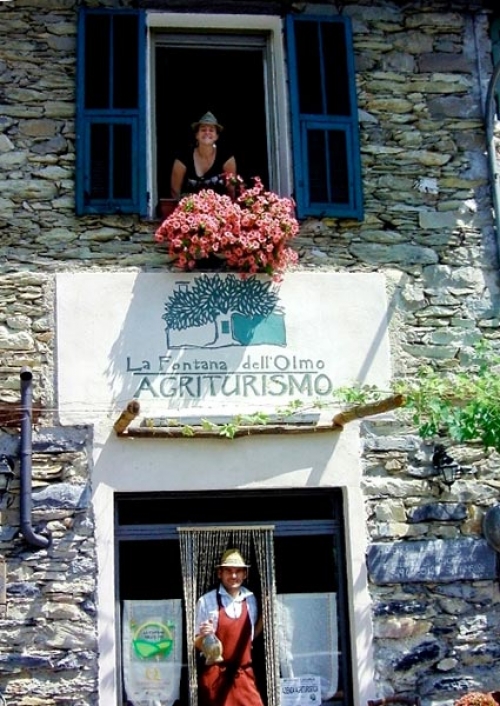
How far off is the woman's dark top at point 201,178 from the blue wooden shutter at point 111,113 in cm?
37

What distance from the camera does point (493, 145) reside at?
28.3 ft

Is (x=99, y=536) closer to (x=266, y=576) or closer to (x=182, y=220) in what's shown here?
(x=266, y=576)

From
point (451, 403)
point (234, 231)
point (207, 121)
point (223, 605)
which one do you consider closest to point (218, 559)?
point (223, 605)

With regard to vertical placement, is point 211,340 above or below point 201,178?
below

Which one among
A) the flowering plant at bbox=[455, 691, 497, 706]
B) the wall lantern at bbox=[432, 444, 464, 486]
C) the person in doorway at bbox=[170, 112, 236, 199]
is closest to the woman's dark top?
the person in doorway at bbox=[170, 112, 236, 199]

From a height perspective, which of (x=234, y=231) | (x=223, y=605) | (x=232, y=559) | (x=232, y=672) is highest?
(x=234, y=231)

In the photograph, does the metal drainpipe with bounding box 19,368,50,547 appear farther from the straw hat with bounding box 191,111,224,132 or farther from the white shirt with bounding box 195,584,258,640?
the straw hat with bounding box 191,111,224,132

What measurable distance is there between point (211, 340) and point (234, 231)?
2.33 ft

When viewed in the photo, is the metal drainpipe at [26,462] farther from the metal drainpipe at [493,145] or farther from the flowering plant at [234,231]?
the metal drainpipe at [493,145]

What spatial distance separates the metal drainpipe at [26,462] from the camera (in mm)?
7453

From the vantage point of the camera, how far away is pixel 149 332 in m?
7.93

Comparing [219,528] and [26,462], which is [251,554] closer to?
[219,528]

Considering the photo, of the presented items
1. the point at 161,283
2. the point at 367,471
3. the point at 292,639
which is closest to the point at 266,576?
the point at 292,639

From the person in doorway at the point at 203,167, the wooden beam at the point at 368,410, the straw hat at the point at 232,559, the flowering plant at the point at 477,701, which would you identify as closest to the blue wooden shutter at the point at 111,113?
the person in doorway at the point at 203,167
